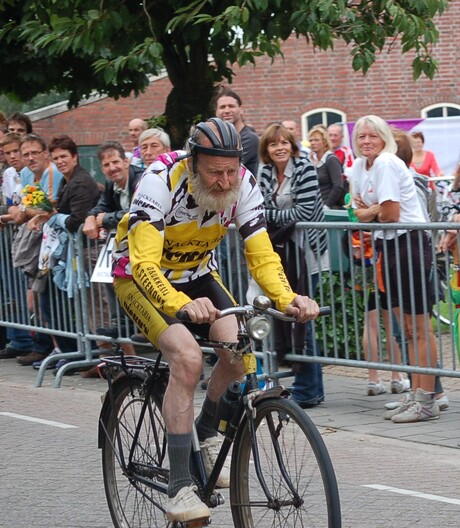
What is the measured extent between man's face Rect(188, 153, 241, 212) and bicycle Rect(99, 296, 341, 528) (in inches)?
19.2

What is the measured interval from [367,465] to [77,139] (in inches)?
1010

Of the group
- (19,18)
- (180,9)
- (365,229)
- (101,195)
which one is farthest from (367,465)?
(19,18)

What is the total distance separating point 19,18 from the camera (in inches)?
522

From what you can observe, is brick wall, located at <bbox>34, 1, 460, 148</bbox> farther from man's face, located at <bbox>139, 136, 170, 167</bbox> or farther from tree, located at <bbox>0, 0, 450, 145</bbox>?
man's face, located at <bbox>139, 136, 170, 167</bbox>

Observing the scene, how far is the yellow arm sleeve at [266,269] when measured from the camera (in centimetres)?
528

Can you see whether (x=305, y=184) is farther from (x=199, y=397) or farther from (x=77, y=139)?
(x=77, y=139)

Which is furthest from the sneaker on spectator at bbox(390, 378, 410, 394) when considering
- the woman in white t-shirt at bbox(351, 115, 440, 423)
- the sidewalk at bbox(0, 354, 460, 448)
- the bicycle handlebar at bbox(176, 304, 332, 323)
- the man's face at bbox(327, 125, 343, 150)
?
the man's face at bbox(327, 125, 343, 150)

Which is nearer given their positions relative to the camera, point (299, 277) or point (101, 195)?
point (299, 277)

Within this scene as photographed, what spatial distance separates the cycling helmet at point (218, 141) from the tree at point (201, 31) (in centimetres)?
527

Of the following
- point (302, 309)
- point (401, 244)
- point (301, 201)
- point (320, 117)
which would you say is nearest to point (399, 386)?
point (401, 244)

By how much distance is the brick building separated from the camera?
2822 centimetres

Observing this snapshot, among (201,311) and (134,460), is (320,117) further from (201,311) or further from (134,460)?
(201,311)

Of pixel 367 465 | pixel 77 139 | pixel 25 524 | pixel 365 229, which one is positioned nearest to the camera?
pixel 25 524

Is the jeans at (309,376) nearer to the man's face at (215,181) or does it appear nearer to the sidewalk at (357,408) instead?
the sidewalk at (357,408)
